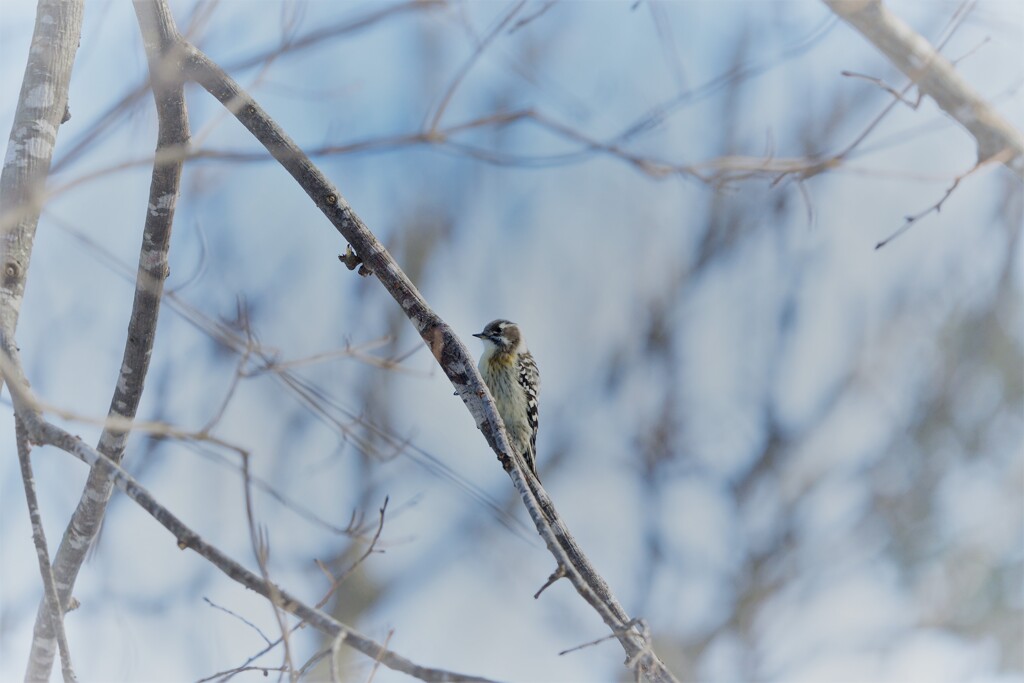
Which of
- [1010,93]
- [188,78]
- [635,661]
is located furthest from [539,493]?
[1010,93]

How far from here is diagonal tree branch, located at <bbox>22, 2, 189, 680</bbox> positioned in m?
2.45

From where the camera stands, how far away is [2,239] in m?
2.51

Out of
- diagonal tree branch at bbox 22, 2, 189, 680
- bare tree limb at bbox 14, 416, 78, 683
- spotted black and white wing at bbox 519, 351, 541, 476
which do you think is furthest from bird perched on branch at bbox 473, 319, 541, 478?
bare tree limb at bbox 14, 416, 78, 683

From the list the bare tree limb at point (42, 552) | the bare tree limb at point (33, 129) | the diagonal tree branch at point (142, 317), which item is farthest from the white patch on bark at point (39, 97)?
the bare tree limb at point (42, 552)

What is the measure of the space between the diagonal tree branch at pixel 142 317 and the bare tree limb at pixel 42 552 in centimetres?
40

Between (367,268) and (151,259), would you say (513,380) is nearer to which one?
(367,268)

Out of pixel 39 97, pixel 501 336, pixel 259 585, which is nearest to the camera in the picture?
pixel 259 585

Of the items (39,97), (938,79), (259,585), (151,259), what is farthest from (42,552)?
(938,79)

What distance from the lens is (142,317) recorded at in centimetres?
276

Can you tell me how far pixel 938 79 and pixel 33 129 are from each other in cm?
291

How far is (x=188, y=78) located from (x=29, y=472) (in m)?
1.22

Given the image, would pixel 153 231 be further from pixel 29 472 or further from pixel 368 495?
pixel 368 495

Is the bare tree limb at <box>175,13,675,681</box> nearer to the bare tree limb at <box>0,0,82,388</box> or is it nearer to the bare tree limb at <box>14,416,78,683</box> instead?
the bare tree limb at <box>0,0,82,388</box>

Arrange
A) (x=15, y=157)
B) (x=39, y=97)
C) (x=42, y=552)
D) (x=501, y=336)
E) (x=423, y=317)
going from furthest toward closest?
1. (x=501, y=336)
2. (x=423, y=317)
3. (x=39, y=97)
4. (x=15, y=157)
5. (x=42, y=552)
